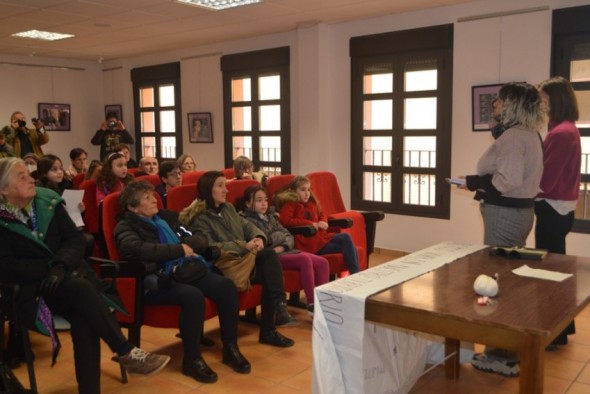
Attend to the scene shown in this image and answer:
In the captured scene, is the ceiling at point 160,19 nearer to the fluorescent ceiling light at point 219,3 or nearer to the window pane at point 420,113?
the fluorescent ceiling light at point 219,3

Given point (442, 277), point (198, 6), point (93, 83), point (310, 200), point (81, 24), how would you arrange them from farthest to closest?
point (93, 83) < point (81, 24) < point (198, 6) < point (310, 200) < point (442, 277)

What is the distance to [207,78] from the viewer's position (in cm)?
802

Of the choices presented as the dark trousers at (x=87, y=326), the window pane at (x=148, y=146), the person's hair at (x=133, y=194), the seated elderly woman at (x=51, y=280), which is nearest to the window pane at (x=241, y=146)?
the window pane at (x=148, y=146)

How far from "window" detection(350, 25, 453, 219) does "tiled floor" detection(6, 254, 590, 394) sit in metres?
2.64

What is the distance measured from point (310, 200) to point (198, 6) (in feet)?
8.44

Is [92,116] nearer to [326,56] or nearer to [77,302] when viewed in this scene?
[326,56]

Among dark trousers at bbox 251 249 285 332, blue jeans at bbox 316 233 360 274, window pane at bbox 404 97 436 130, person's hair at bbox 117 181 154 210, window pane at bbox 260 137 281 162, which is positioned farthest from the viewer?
window pane at bbox 260 137 281 162

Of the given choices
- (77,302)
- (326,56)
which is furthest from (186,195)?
(326,56)

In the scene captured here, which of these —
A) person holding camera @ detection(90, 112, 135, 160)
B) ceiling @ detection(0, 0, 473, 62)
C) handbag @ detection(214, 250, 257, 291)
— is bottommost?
handbag @ detection(214, 250, 257, 291)

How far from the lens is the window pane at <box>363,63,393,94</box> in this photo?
620 centimetres

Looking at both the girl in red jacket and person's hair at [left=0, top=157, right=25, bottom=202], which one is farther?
the girl in red jacket

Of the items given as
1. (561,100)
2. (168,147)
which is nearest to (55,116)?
(168,147)

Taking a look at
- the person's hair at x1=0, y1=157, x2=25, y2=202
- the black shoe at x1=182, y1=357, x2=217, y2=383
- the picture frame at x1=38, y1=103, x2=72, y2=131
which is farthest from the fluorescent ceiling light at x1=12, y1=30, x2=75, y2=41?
the black shoe at x1=182, y1=357, x2=217, y2=383

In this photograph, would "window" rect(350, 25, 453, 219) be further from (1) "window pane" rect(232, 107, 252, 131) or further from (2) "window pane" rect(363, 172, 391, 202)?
(1) "window pane" rect(232, 107, 252, 131)
